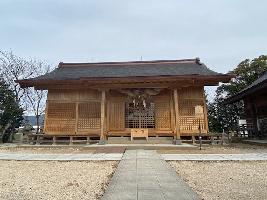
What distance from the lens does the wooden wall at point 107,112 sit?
17422 mm

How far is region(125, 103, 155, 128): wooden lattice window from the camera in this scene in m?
17.9

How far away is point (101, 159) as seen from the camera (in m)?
9.83

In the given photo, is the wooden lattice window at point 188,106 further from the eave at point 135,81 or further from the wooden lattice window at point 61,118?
the wooden lattice window at point 61,118

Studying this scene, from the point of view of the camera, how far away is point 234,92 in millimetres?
33875

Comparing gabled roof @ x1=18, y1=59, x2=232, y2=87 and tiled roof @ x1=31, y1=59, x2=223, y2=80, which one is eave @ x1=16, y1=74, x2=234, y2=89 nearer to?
gabled roof @ x1=18, y1=59, x2=232, y2=87

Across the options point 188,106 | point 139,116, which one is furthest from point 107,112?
point 188,106

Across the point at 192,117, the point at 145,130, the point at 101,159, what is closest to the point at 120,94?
the point at 145,130

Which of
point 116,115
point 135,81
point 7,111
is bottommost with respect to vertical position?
point 116,115

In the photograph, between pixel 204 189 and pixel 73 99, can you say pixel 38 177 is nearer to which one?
pixel 204 189

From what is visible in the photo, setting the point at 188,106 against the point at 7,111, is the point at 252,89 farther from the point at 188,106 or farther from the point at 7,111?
the point at 7,111

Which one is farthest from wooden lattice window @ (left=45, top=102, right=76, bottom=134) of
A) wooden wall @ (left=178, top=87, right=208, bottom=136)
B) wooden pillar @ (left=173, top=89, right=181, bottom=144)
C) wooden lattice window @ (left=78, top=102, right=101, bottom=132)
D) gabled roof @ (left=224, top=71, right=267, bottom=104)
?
gabled roof @ (left=224, top=71, right=267, bottom=104)

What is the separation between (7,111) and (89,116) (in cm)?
1072

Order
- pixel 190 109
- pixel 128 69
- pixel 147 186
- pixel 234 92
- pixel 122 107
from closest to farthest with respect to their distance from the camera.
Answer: pixel 147 186 → pixel 190 109 → pixel 122 107 → pixel 128 69 → pixel 234 92

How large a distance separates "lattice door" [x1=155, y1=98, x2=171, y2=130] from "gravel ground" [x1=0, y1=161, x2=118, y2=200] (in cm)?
920
